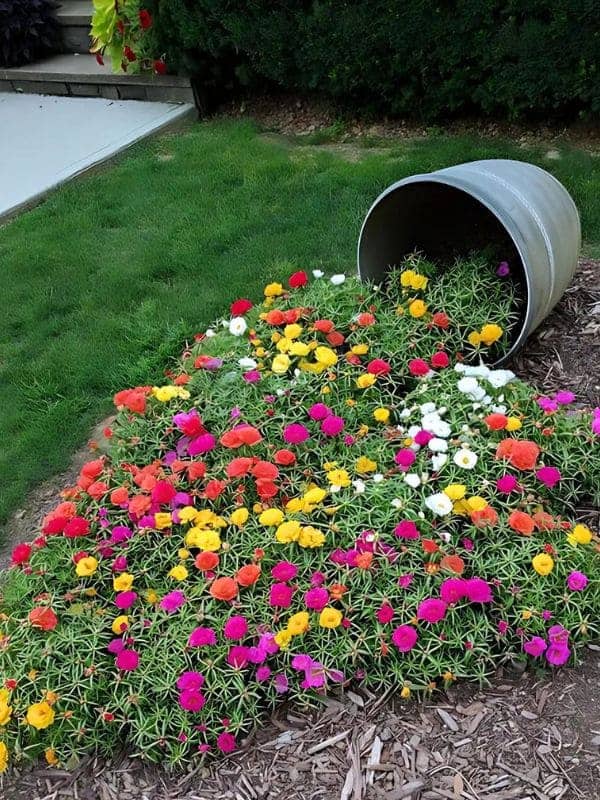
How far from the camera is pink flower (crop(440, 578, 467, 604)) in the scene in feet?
7.48

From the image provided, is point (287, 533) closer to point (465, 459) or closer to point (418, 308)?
point (465, 459)

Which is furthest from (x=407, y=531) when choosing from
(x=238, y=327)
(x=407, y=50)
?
(x=407, y=50)

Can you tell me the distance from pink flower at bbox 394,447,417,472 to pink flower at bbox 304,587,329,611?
582mm

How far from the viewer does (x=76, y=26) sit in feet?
26.6

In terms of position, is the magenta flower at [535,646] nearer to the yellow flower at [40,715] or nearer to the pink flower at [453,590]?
the pink flower at [453,590]

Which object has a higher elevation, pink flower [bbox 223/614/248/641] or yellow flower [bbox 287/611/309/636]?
pink flower [bbox 223/614/248/641]

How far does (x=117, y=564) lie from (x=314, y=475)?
0.75 meters

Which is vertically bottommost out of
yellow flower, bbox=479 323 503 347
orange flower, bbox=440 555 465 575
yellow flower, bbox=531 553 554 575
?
yellow flower, bbox=531 553 554 575

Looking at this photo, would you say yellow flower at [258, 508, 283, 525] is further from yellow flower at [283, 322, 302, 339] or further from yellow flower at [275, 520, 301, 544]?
yellow flower at [283, 322, 302, 339]

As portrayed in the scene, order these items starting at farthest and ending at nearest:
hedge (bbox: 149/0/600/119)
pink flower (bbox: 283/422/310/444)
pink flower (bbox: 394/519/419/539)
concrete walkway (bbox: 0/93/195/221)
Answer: concrete walkway (bbox: 0/93/195/221) → hedge (bbox: 149/0/600/119) → pink flower (bbox: 283/422/310/444) → pink flower (bbox: 394/519/419/539)

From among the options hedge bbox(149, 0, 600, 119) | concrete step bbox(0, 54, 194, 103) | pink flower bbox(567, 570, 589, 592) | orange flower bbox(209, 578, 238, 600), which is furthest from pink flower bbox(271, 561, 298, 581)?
concrete step bbox(0, 54, 194, 103)

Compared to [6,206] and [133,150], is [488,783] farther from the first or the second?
[133,150]

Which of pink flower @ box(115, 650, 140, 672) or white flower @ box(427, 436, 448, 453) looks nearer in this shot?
pink flower @ box(115, 650, 140, 672)

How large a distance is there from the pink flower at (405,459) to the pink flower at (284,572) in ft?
1.84
